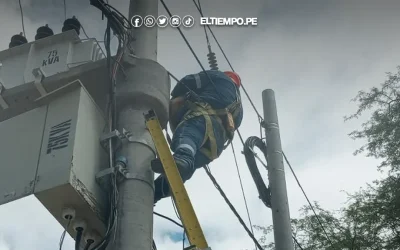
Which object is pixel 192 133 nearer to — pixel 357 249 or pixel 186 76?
pixel 186 76

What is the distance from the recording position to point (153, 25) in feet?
17.5

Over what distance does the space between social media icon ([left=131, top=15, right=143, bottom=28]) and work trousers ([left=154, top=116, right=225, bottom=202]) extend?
3.37 feet

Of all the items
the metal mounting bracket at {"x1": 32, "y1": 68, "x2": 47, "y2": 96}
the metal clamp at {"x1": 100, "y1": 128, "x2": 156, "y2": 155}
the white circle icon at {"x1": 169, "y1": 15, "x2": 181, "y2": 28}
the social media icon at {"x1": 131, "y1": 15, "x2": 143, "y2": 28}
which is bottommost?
the metal clamp at {"x1": 100, "y1": 128, "x2": 156, "y2": 155}

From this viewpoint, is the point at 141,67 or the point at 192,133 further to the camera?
the point at 192,133

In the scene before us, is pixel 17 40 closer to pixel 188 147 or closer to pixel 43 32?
pixel 43 32

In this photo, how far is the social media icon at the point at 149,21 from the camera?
5301 mm

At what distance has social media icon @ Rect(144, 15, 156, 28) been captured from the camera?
17.4ft

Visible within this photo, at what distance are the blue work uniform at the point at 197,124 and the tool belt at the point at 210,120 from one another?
24 millimetres

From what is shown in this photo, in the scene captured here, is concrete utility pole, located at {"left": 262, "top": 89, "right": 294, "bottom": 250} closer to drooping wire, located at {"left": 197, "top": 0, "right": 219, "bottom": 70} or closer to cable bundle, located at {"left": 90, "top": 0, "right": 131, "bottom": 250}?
drooping wire, located at {"left": 197, "top": 0, "right": 219, "bottom": 70}

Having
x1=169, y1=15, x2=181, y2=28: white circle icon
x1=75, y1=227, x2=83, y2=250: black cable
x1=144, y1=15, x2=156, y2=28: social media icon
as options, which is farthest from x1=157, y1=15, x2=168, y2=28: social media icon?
x1=75, y1=227, x2=83, y2=250: black cable

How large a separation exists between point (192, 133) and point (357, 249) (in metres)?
5.59

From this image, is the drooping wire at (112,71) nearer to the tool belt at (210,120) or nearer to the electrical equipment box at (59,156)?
the electrical equipment box at (59,156)


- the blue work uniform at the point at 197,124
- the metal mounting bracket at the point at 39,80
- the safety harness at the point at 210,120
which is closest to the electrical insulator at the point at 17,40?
the metal mounting bracket at the point at 39,80

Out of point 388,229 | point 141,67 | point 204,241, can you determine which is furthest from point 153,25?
point 388,229
